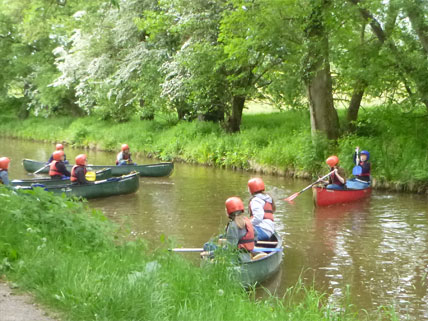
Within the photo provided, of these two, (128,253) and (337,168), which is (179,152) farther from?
(128,253)

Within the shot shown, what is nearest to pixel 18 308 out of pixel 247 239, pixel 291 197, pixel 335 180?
pixel 247 239

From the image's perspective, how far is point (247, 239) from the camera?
920cm

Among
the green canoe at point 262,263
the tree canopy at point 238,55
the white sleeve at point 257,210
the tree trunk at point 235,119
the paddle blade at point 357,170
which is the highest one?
the tree canopy at point 238,55

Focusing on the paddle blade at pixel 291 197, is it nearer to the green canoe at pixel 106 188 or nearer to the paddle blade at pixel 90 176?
the green canoe at pixel 106 188

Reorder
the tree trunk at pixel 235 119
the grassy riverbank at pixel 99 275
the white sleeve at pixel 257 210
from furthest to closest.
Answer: the tree trunk at pixel 235 119, the white sleeve at pixel 257 210, the grassy riverbank at pixel 99 275

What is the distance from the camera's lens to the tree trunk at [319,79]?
1887cm

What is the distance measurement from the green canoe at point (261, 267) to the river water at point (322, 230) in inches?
9.3

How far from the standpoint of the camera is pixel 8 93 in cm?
4644

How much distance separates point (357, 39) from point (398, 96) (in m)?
2.14

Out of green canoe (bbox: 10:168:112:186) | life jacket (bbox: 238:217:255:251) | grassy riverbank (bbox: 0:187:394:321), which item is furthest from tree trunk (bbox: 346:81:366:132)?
grassy riverbank (bbox: 0:187:394:321)

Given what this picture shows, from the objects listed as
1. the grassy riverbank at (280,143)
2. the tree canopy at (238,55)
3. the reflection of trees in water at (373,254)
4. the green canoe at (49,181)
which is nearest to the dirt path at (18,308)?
the reflection of trees in water at (373,254)

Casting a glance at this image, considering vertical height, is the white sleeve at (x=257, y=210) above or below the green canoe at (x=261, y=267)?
above

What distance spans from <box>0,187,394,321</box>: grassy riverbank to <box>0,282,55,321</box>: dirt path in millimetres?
126

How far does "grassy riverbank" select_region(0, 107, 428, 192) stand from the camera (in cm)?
1916
